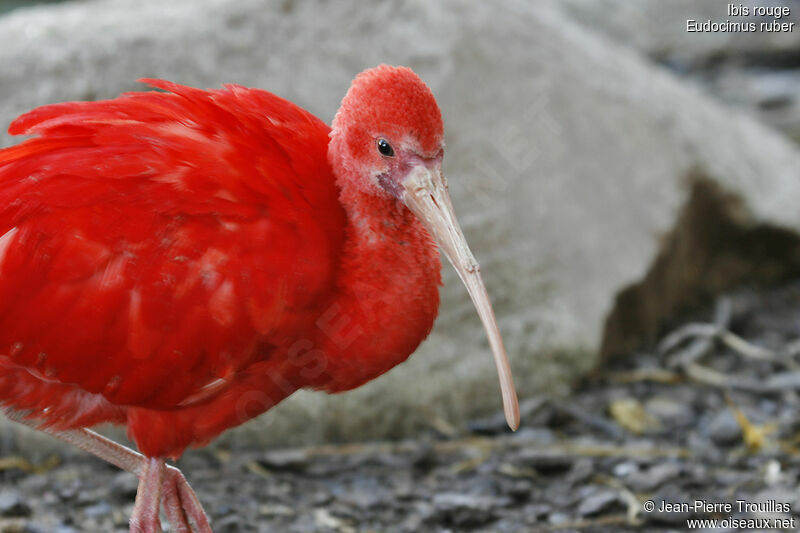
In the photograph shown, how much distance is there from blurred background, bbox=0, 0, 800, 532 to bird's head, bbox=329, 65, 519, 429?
1313 mm

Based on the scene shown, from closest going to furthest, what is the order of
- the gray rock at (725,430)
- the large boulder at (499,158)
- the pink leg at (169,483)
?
the pink leg at (169,483) < the gray rock at (725,430) < the large boulder at (499,158)

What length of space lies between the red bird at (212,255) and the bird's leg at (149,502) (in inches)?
0.4

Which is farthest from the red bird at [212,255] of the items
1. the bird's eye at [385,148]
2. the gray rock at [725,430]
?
the gray rock at [725,430]

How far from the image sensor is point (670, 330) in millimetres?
5191

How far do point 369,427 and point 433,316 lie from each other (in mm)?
1491

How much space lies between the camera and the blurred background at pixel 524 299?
387 centimetres

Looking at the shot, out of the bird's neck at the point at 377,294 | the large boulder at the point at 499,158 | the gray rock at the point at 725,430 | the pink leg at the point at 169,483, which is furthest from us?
the large boulder at the point at 499,158

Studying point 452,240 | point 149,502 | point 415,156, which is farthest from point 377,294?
point 149,502

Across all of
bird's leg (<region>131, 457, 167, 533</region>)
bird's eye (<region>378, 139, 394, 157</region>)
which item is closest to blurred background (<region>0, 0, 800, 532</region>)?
bird's leg (<region>131, 457, 167, 533</region>)

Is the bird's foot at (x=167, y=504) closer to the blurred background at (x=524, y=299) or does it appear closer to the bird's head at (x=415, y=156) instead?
the blurred background at (x=524, y=299)

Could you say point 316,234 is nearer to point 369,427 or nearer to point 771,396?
point 369,427

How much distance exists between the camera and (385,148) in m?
2.81

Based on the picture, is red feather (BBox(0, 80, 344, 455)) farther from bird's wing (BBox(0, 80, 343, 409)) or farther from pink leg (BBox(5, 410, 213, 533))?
pink leg (BBox(5, 410, 213, 533))

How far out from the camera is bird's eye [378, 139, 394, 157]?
2.80 m
